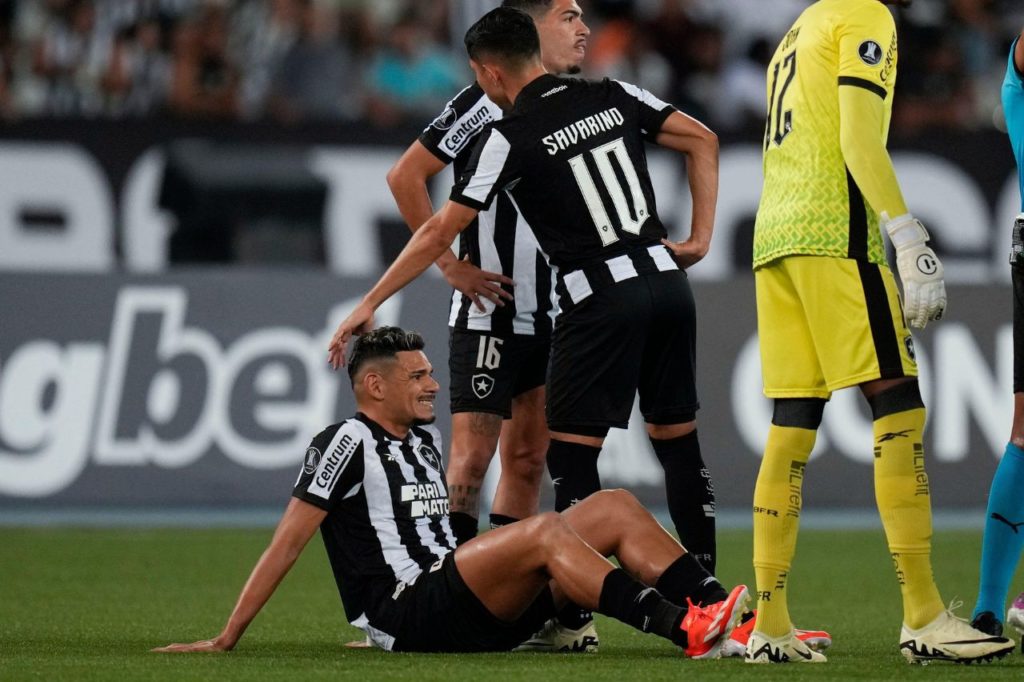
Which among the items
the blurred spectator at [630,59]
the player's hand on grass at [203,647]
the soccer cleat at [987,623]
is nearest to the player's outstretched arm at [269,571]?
the player's hand on grass at [203,647]

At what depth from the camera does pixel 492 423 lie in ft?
21.7

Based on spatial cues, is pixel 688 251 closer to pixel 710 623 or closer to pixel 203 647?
pixel 710 623

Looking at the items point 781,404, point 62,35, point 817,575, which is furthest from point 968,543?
point 62,35

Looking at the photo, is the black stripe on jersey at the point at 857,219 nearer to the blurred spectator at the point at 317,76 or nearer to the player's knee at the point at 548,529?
the player's knee at the point at 548,529

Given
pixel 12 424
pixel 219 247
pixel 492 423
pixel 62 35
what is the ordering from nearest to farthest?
pixel 492 423 → pixel 12 424 → pixel 219 247 → pixel 62 35

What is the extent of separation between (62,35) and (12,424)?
179 inches

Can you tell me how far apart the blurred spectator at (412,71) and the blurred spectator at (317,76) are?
0.70 feet

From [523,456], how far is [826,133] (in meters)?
2.01

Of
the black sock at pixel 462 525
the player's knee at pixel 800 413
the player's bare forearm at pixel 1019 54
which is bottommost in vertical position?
the black sock at pixel 462 525

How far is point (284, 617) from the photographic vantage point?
6820 mm

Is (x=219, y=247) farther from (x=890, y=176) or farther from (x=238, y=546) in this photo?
(x=890, y=176)

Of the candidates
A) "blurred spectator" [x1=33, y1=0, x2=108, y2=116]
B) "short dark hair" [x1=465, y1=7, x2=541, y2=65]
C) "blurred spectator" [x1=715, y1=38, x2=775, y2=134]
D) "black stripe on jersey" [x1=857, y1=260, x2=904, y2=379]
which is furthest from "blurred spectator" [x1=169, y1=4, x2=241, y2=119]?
"black stripe on jersey" [x1=857, y1=260, x2=904, y2=379]

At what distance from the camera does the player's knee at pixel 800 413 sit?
17.4ft

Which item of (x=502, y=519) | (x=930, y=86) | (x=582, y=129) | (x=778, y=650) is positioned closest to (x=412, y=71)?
(x=930, y=86)
